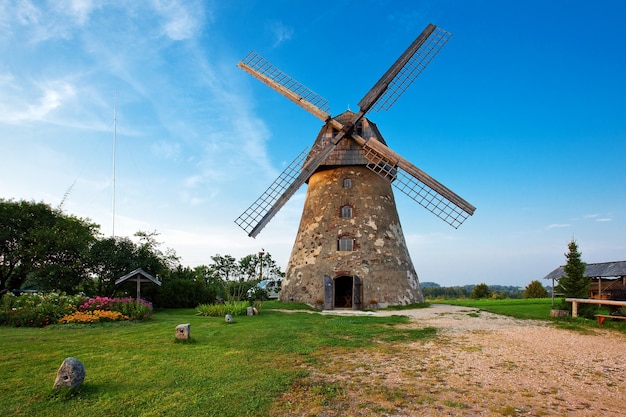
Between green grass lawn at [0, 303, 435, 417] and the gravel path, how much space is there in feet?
2.38

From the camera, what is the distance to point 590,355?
8.12m

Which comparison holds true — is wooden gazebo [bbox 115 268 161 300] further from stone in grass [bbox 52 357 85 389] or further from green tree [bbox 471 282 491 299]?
green tree [bbox 471 282 491 299]

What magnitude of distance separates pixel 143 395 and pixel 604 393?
682 centimetres

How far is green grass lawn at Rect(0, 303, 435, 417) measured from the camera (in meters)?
4.92

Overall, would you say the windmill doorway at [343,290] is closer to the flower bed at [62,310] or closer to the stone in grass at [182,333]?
the flower bed at [62,310]

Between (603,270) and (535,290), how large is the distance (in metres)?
13.9

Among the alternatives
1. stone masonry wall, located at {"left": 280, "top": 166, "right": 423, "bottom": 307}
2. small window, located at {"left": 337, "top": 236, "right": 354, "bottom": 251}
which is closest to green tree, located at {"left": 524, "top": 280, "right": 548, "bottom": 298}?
stone masonry wall, located at {"left": 280, "top": 166, "right": 423, "bottom": 307}

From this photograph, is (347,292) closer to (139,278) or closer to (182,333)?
(139,278)

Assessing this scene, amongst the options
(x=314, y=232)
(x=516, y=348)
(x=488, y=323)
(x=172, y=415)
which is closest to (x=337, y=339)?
(x=516, y=348)

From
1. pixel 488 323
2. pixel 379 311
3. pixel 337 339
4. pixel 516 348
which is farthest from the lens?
pixel 379 311

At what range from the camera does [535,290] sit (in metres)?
35.0

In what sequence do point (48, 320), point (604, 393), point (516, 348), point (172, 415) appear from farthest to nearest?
point (48, 320)
point (516, 348)
point (604, 393)
point (172, 415)

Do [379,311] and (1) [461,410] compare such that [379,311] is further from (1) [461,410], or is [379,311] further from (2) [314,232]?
(1) [461,410]

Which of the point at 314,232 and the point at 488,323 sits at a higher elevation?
the point at 314,232
